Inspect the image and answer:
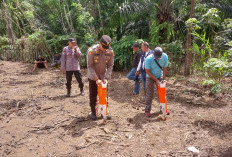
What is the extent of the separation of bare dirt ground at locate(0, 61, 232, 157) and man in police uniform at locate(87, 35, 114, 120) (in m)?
0.75

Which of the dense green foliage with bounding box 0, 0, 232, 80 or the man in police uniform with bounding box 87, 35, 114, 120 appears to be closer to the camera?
the man in police uniform with bounding box 87, 35, 114, 120

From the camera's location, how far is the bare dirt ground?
3.10 metres

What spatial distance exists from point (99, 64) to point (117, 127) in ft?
4.37

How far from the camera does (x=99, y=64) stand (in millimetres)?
3824

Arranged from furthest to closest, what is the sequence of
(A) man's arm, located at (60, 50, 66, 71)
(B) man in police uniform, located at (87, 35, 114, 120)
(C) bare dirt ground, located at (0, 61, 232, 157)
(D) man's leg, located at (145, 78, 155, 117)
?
(A) man's arm, located at (60, 50, 66, 71), (D) man's leg, located at (145, 78, 155, 117), (B) man in police uniform, located at (87, 35, 114, 120), (C) bare dirt ground, located at (0, 61, 232, 157)

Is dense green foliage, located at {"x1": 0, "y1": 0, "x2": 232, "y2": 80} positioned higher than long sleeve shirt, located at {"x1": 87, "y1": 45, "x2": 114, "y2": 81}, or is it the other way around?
dense green foliage, located at {"x1": 0, "y1": 0, "x2": 232, "y2": 80}

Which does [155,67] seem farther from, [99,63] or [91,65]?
[91,65]

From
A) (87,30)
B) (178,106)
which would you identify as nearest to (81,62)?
(87,30)

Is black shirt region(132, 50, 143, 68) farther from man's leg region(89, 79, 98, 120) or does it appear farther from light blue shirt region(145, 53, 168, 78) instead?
man's leg region(89, 79, 98, 120)

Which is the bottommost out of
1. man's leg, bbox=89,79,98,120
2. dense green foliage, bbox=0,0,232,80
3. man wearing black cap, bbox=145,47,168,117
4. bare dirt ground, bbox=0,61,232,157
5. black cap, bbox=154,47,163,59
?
bare dirt ground, bbox=0,61,232,157

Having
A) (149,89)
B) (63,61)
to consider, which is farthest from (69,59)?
(149,89)

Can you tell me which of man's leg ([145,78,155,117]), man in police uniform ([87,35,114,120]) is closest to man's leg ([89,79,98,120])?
man in police uniform ([87,35,114,120])

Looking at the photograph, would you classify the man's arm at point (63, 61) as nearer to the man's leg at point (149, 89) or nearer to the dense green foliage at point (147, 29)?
the man's leg at point (149, 89)

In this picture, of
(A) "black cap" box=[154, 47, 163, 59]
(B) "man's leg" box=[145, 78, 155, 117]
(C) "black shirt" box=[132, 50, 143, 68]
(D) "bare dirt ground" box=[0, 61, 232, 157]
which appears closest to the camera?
(D) "bare dirt ground" box=[0, 61, 232, 157]
